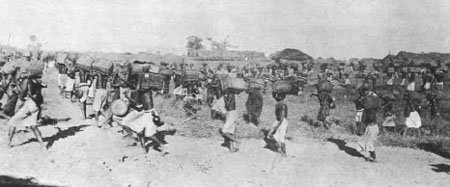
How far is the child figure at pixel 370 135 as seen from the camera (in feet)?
21.2

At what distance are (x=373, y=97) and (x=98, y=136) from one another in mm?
4651

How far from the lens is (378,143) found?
7.16 metres

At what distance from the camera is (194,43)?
25.3ft

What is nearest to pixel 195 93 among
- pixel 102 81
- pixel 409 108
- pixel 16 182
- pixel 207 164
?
pixel 102 81

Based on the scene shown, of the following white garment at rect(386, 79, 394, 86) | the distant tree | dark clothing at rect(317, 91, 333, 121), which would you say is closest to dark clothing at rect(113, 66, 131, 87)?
the distant tree

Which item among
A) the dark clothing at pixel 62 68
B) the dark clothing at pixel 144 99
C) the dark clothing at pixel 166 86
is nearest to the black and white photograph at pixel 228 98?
the dark clothing at pixel 144 99

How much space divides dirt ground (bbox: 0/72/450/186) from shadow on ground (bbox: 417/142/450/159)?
0.34 ft

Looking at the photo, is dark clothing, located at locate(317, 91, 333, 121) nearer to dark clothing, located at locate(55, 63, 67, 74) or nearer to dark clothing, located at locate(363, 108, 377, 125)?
dark clothing, located at locate(363, 108, 377, 125)

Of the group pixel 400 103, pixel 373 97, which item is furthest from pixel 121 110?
pixel 400 103

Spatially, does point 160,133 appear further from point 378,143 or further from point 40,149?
point 378,143

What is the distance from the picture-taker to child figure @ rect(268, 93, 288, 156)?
6.58 meters

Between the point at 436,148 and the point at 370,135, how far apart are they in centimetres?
127

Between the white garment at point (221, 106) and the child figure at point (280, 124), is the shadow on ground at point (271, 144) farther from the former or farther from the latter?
the white garment at point (221, 106)

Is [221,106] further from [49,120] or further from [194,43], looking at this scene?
[49,120]
